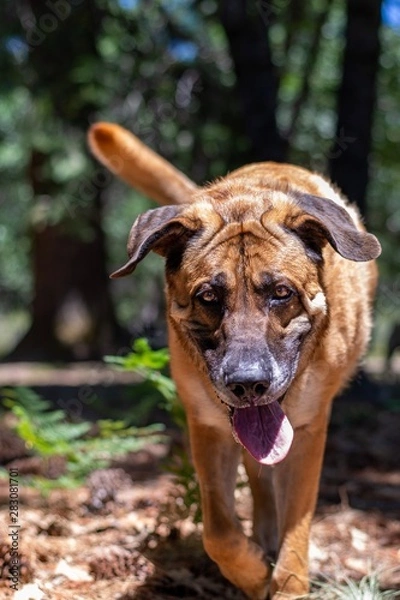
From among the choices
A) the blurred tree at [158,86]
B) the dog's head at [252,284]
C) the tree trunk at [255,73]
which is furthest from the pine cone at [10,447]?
the tree trunk at [255,73]

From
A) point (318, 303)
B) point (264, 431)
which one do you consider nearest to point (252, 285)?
point (318, 303)

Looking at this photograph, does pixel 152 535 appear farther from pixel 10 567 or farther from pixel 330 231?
pixel 330 231

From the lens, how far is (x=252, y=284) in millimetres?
3676

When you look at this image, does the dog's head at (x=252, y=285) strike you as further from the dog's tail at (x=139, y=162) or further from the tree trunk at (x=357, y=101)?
the tree trunk at (x=357, y=101)

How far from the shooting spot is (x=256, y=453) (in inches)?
145

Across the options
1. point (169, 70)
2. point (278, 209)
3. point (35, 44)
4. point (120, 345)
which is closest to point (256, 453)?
point (278, 209)

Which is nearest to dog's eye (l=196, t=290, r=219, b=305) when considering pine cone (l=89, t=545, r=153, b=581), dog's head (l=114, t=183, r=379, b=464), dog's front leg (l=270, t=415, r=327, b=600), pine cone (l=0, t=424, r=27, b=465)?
dog's head (l=114, t=183, r=379, b=464)

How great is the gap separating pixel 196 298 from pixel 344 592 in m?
1.43

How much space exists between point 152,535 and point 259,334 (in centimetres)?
175

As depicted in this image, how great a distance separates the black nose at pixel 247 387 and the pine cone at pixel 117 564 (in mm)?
1370

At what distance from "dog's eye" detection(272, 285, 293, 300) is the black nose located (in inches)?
15.5

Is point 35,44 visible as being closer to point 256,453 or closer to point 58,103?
point 58,103

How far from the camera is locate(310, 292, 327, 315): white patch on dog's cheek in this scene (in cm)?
388

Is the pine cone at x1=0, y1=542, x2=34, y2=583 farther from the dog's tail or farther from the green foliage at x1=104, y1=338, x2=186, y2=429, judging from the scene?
the dog's tail
